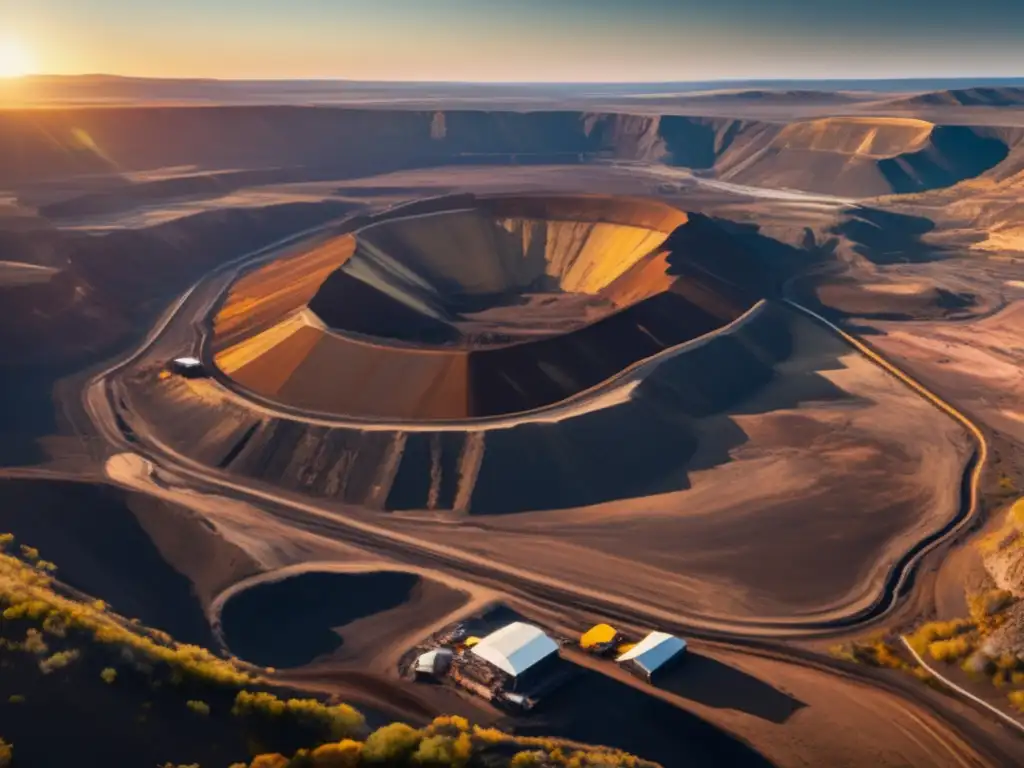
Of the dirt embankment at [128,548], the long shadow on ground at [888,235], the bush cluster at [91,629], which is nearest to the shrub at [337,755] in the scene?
the bush cluster at [91,629]

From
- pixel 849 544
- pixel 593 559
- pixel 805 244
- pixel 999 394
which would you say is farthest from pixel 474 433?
pixel 805 244

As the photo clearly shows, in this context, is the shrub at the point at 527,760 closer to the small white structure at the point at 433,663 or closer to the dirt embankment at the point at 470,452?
the small white structure at the point at 433,663

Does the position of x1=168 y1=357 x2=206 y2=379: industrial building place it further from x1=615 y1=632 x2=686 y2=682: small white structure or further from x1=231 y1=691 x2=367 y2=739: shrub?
x1=231 y1=691 x2=367 y2=739: shrub

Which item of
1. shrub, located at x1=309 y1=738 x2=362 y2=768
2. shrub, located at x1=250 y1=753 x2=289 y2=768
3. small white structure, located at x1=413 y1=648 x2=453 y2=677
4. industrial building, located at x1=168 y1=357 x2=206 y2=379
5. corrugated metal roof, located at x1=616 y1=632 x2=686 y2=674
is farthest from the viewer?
industrial building, located at x1=168 y1=357 x2=206 y2=379

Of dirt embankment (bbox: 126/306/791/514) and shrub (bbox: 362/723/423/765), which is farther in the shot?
dirt embankment (bbox: 126/306/791/514)

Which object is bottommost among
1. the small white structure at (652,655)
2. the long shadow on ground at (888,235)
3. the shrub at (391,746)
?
the small white structure at (652,655)

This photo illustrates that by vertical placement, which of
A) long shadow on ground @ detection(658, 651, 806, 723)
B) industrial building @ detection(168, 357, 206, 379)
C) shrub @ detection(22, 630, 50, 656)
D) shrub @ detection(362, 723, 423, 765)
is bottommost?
long shadow on ground @ detection(658, 651, 806, 723)

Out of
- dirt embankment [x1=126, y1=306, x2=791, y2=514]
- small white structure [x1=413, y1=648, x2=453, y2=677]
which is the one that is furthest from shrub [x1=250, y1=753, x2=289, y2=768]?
dirt embankment [x1=126, y1=306, x2=791, y2=514]
